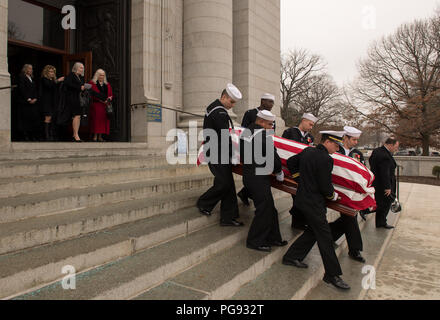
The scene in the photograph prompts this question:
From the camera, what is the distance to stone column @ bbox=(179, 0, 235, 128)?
9180 millimetres

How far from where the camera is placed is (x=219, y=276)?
3123 mm

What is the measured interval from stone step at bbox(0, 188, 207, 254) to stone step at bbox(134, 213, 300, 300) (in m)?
1.05

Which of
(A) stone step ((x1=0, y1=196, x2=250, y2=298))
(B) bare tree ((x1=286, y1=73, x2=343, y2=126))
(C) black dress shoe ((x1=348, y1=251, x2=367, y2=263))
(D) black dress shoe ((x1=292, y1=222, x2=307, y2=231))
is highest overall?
(B) bare tree ((x1=286, y1=73, x2=343, y2=126))

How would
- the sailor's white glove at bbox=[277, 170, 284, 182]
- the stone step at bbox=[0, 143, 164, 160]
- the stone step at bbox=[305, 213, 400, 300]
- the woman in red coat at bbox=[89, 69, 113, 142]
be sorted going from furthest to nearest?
the woman in red coat at bbox=[89, 69, 113, 142] → the stone step at bbox=[0, 143, 164, 160] → the sailor's white glove at bbox=[277, 170, 284, 182] → the stone step at bbox=[305, 213, 400, 300]

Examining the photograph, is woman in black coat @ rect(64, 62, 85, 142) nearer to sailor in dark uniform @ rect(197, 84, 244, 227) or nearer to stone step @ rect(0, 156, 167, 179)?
stone step @ rect(0, 156, 167, 179)

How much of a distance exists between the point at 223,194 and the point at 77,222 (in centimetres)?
184

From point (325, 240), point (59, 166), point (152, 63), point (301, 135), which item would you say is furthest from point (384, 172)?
point (152, 63)

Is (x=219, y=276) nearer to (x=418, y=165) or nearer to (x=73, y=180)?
(x=73, y=180)

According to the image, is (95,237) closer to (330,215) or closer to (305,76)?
(330,215)

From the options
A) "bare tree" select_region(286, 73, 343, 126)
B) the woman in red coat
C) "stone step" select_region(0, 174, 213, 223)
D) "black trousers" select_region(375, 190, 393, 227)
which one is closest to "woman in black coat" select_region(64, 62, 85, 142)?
the woman in red coat

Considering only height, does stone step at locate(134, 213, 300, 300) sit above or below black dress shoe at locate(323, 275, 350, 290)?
above

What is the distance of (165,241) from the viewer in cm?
373

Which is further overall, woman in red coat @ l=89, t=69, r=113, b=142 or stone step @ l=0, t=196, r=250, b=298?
woman in red coat @ l=89, t=69, r=113, b=142
